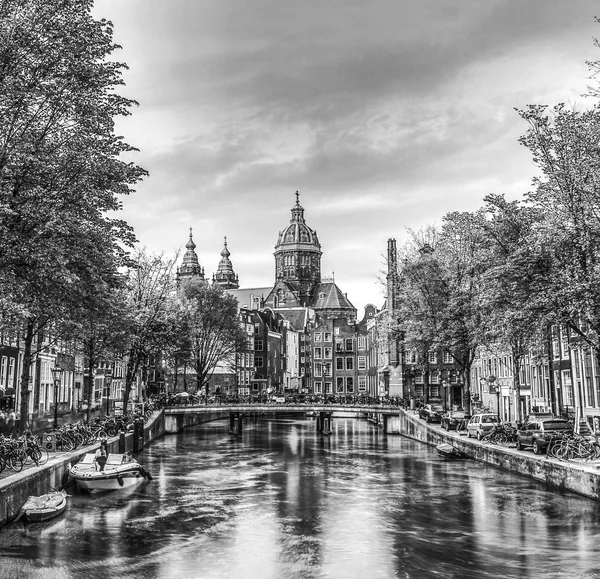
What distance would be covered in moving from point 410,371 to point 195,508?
238 ft

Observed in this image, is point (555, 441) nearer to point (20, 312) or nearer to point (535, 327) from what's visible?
point (535, 327)

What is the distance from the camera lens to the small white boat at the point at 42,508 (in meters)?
28.2

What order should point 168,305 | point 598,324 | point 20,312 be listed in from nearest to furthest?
point 20,312 → point 598,324 → point 168,305

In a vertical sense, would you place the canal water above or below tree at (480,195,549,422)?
below

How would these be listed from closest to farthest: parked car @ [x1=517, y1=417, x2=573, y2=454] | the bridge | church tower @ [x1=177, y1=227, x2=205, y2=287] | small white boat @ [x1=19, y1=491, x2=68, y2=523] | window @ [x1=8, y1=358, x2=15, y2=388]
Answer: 1. small white boat @ [x1=19, y1=491, x2=68, y2=523]
2. parked car @ [x1=517, y1=417, x2=573, y2=454]
3. window @ [x1=8, y1=358, x2=15, y2=388]
4. the bridge
5. church tower @ [x1=177, y1=227, x2=205, y2=287]

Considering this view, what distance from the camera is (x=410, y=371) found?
103 m

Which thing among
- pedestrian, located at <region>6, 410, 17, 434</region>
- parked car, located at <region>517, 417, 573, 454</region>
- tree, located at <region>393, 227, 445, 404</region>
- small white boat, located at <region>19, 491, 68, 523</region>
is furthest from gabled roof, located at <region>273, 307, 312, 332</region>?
small white boat, located at <region>19, 491, 68, 523</region>

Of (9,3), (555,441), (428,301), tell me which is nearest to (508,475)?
(555,441)

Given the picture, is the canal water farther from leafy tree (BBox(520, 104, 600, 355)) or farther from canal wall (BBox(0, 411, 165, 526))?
leafy tree (BBox(520, 104, 600, 355))

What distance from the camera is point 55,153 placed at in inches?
1083

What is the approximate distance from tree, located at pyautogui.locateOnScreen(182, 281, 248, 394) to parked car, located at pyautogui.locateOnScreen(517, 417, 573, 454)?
170 ft

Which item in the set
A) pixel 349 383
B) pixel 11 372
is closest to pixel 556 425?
pixel 11 372

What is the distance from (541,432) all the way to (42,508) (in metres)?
26.1

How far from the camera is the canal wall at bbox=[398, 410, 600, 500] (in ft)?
104
